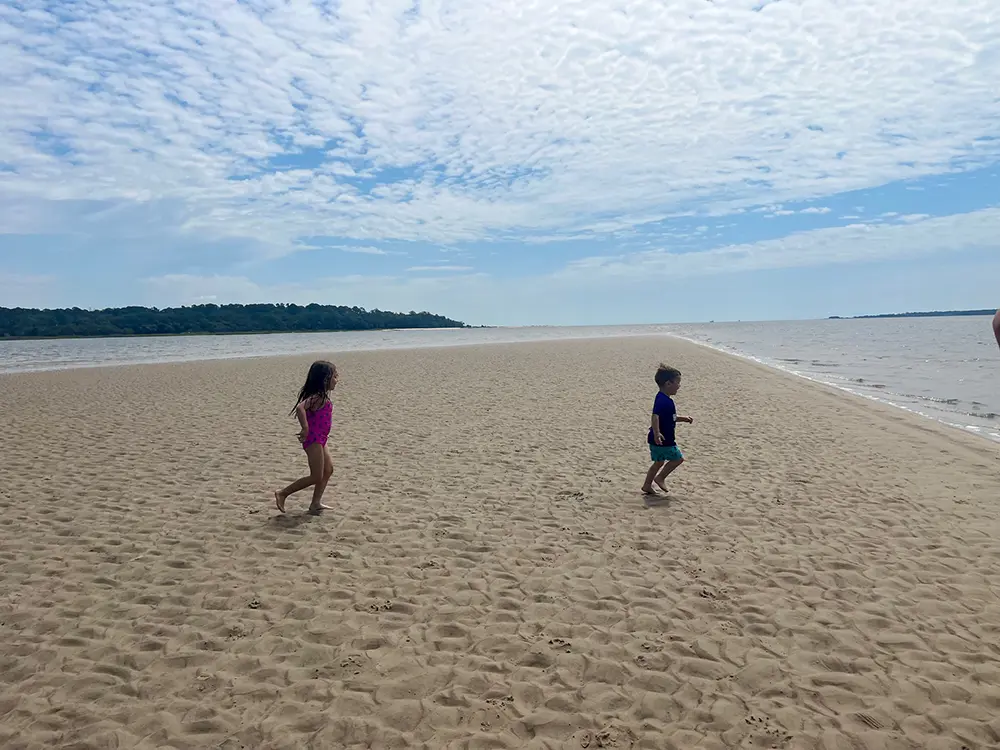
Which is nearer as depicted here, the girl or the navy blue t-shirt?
the girl

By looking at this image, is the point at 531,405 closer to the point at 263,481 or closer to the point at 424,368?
the point at 263,481

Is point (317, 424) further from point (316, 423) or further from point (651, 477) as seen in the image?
point (651, 477)

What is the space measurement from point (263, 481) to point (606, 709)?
626 cm

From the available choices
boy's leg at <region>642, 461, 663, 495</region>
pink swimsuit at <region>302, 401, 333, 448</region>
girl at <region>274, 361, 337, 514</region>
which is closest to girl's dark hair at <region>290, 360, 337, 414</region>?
girl at <region>274, 361, 337, 514</region>

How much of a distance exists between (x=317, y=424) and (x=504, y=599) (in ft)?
9.98

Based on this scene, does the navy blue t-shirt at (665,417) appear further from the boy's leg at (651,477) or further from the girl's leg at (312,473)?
the girl's leg at (312,473)

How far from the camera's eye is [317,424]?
7.24 m

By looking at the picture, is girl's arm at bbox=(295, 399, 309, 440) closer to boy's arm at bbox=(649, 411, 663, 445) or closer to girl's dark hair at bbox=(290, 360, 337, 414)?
girl's dark hair at bbox=(290, 360, 337, 414)

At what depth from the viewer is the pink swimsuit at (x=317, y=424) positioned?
7.18 metres

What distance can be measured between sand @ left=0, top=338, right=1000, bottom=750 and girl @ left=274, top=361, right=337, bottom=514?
0.33 metres

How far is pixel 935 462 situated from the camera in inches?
388

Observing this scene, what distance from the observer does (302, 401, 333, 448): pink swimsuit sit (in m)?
7.18

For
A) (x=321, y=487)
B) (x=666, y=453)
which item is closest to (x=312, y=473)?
(x=321, y=487)

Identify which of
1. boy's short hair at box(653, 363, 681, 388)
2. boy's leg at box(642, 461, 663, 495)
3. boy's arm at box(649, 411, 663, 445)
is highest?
boy's short hair at box(653, 363, 681, 388)
